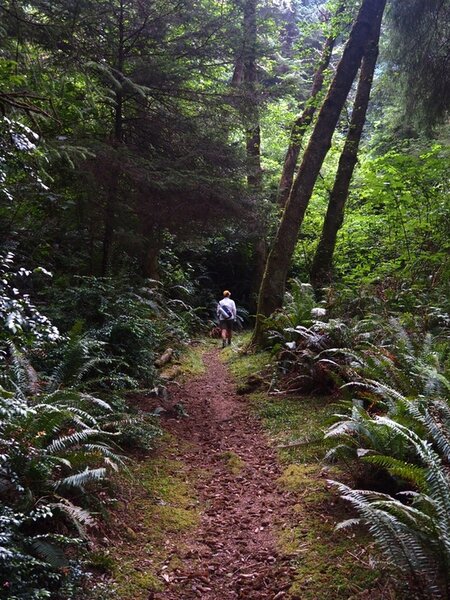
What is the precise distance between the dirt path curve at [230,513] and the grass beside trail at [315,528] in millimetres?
134

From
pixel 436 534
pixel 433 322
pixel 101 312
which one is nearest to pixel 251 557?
pixel 436 534

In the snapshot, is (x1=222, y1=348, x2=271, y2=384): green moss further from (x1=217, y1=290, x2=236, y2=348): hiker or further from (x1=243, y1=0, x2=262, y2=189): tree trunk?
(x1=243, y1=0, x2=262, y2=189): tree trunk

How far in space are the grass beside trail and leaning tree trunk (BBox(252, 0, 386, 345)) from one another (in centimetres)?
397

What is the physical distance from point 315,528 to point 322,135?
794cm

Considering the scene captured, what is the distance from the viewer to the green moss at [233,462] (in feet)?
17.4

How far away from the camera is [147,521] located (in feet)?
13.4

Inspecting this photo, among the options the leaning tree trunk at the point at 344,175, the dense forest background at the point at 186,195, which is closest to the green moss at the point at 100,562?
the dense forest background at the point at 186,195

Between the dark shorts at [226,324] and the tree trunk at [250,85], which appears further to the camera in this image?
the dark shorts at [226,324]

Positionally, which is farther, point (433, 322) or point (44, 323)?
point (433, 322)

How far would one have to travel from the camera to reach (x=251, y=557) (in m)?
3.71

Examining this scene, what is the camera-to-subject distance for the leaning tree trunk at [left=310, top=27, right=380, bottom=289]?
11320 millimetres

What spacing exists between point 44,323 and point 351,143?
33.2ft

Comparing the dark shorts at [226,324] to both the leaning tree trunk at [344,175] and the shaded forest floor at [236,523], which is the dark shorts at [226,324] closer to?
the leaning tree trunk at [344,175]

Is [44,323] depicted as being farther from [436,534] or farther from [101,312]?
[101,312]
